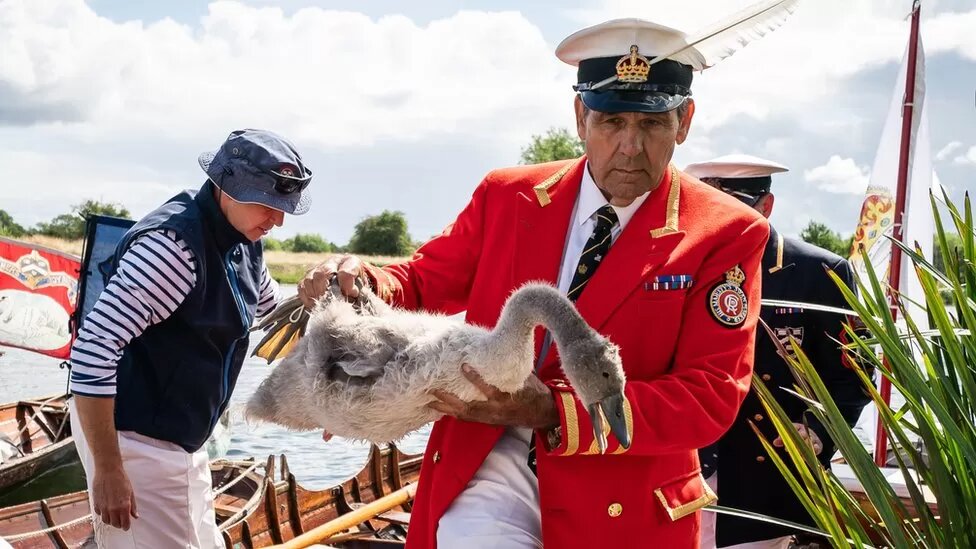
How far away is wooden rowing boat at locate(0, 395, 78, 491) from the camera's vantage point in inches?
531

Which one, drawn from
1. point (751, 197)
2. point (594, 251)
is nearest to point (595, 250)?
point (594, 251)

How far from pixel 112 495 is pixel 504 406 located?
7.41 feet

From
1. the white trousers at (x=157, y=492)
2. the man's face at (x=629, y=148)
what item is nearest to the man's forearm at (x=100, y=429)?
the white trousers at (x=157, y=492)

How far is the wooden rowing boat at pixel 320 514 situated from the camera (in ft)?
28.3

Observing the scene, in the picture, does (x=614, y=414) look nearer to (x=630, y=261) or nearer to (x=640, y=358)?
(x=640, y=358)

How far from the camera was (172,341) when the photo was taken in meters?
4.31

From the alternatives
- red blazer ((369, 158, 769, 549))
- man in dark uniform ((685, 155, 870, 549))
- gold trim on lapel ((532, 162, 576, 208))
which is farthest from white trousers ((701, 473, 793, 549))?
gold trim on lapel ((532, 162, 576, 208))

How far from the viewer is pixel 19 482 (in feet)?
44.4

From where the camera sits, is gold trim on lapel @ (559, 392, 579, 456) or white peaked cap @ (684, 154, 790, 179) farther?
white peaked cap @ (684, 154, 790, 179)

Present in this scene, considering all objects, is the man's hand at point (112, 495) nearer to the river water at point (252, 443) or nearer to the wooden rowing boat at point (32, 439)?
the river water at point (252, 443)

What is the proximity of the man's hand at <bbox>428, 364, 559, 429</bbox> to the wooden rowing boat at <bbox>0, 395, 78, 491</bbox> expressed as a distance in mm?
12488

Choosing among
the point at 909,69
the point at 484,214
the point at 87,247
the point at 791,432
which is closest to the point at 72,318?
the point at 87,247

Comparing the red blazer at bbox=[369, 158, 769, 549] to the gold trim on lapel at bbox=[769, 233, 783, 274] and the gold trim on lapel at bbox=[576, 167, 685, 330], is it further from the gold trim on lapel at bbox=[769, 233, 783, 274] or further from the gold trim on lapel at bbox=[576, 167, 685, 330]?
the gold trim on lapel at bbox=[769, 233, 783, 274]

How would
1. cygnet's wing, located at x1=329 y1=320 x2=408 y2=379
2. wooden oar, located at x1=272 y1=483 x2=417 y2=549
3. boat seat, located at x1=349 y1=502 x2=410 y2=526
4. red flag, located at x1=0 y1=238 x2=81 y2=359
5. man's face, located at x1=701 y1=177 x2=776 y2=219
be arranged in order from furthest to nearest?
red flag, located at x1=0 y1=238 x2=81 y2=359, boat seat, located at x1=349 y1=502 x2=410 y2=526, wooden oar, located at x1=272 y1=483 x2=417 y2=549, man's face, located at x1=701 y1=177 x2=776 y2=219, cygnet's wing, located at x1=329 y1=320 x2=408 y2=379
